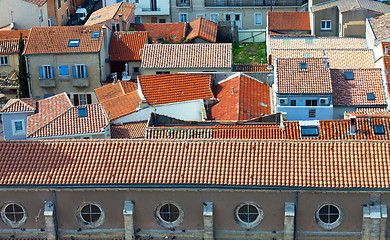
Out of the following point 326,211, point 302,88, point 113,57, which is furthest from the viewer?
point 113,57

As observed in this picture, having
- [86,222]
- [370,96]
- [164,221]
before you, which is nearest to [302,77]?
[370,96]

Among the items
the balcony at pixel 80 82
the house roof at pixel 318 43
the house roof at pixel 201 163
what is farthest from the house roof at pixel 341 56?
the house roof at pixel 201 163

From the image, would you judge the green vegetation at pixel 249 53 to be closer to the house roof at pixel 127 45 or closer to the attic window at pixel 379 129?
the house roof at pixel 127 45

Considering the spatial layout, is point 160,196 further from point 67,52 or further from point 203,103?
point 67,52

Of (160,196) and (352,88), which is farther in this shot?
(352,88)

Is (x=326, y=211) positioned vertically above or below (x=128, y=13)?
below

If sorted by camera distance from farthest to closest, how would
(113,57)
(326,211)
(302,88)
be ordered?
(113,57), (302,88), (326,211)

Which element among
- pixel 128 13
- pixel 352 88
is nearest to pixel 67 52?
pixel 128 13
